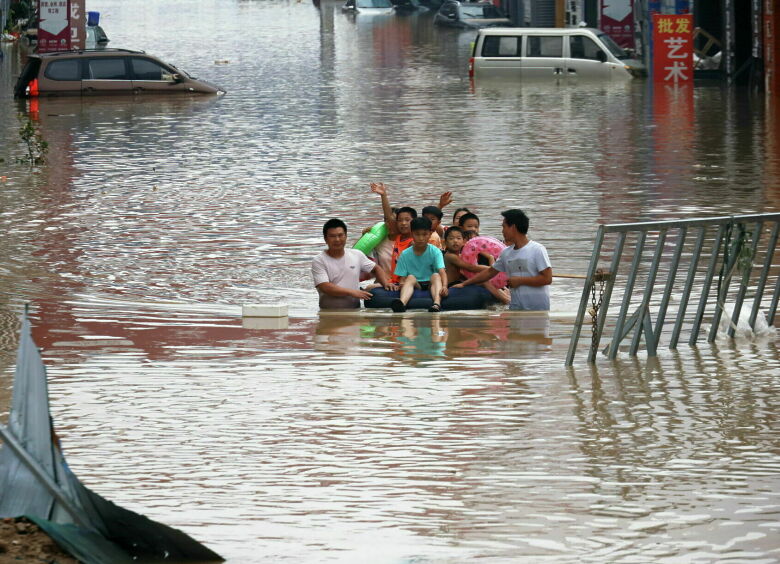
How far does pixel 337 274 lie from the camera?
1334 centimetres

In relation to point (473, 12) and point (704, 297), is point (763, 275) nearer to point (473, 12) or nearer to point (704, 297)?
point (704, 297)

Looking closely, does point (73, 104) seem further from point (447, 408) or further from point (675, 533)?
point (675, 533)

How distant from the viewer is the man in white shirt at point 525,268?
41.1 feet

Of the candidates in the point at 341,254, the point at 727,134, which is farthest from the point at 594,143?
the point at 341,254

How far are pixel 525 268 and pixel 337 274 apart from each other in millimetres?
1677

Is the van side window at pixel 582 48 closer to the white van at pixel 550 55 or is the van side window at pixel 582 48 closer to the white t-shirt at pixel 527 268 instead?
the white van at pixel 550 55

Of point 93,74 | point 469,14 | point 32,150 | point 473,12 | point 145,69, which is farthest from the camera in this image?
point 473,12

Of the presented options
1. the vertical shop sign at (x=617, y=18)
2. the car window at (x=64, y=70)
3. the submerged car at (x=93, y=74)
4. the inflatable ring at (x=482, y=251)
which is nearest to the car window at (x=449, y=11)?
the vertical shop sign at (x=617, y=18)

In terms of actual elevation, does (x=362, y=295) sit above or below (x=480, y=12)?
below

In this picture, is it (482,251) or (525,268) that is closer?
(525,268)

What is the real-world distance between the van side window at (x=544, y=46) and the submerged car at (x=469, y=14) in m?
26.2

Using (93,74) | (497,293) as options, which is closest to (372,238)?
(497,293)

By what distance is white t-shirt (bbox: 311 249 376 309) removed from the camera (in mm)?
13305

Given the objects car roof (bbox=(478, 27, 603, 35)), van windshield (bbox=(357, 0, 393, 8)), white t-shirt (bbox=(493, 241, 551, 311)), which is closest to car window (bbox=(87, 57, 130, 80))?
car roof (bbox=(478, 27, 603, 35))
